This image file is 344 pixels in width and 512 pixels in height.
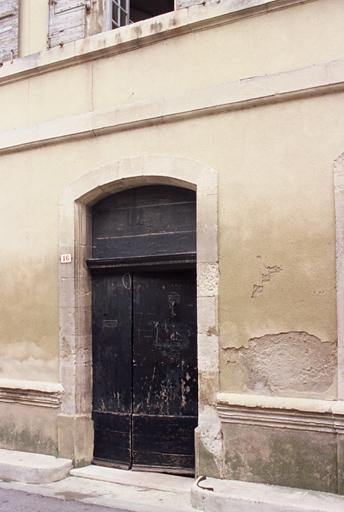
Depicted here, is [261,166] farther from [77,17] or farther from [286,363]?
[77,17]

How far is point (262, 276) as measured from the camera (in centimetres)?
530

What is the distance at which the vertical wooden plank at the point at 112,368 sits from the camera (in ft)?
20.5

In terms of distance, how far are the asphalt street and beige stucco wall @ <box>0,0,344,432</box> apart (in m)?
1.30

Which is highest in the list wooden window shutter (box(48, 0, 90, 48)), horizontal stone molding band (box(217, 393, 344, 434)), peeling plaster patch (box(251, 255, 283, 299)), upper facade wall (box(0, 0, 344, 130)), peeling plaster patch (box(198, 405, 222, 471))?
wooden window shutter (box(48, 0, 90, 48))

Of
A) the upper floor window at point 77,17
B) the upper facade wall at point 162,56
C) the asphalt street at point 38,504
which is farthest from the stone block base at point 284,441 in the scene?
the upper floor window at point 77,17

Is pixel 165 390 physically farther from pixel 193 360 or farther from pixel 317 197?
pixel 317 197

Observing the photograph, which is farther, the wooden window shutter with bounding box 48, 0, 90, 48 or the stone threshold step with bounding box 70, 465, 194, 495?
the wooden window shutter with bounding box 48, 0, 90, 48

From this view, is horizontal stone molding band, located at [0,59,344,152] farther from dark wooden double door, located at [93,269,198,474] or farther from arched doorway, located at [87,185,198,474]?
dark wooden double door, located at [93,269,198,474]

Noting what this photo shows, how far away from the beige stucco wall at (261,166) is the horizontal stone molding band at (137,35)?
8 cm

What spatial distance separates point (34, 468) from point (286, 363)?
2745 mm

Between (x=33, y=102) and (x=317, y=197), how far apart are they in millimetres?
3556

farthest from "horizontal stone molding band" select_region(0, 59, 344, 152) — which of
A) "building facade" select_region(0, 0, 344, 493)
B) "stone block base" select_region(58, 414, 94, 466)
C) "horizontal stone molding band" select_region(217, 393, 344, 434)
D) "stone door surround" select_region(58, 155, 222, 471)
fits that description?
"stone block base" select_region(58, 414, 94, 466)

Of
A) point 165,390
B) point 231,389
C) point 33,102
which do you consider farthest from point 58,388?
point 33,102

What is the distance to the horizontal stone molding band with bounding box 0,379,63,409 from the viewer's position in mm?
6355
